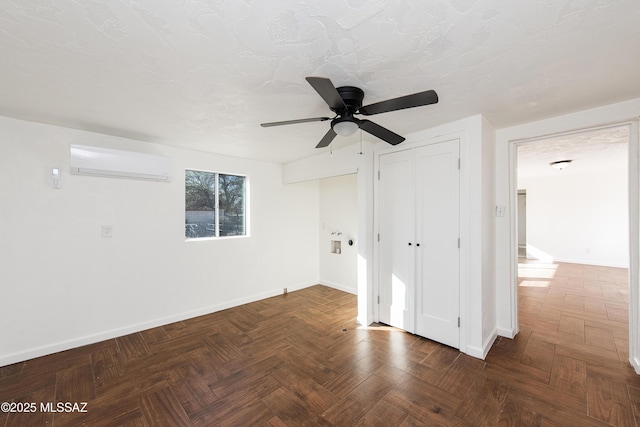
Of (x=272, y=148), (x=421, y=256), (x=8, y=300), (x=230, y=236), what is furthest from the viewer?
(x=230, y=236)

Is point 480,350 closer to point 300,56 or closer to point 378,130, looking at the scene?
point 378,130

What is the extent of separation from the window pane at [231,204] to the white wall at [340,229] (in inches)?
62.6

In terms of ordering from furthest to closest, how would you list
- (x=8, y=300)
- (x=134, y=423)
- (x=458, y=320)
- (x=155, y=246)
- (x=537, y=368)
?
(x=155, y=246) < (x=458, y=320) < (x=8, y=300) < (x=537, y=368) < (x=134, y=423)

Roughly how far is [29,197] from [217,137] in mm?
1884

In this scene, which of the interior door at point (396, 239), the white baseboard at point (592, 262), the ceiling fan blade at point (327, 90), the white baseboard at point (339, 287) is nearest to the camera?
the ceiling fan blade at point (327, 90)

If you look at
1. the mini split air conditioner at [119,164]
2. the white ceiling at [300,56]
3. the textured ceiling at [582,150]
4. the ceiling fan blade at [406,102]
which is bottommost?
the mini split air conditioner at [119,164]

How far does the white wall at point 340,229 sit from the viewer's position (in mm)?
4520

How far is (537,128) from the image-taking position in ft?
8.45

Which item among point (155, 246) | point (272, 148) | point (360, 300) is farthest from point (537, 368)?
point (155, 246)

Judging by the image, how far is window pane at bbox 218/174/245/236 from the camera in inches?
155

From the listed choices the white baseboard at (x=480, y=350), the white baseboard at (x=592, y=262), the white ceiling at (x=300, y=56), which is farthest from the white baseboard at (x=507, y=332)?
the white baseboard at (x=592, y=262)

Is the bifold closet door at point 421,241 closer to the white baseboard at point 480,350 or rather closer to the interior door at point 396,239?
the interior door at point 396,239

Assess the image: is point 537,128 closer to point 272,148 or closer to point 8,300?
point 272,148

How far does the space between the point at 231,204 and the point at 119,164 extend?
1.54m
